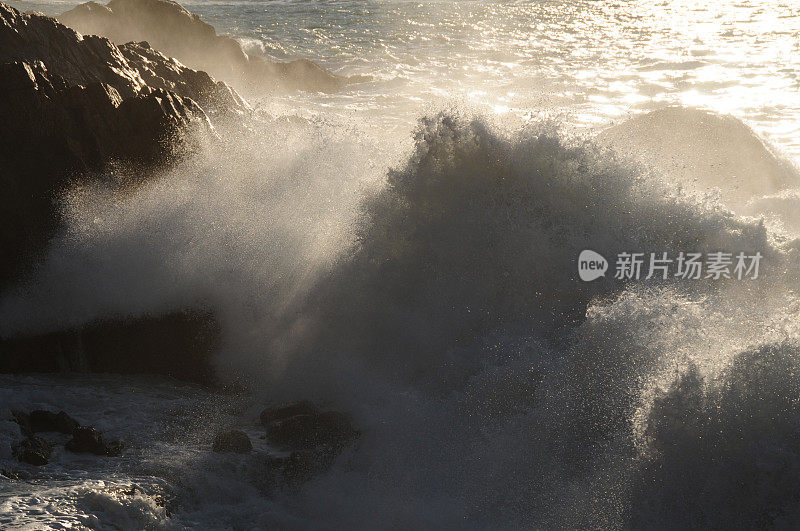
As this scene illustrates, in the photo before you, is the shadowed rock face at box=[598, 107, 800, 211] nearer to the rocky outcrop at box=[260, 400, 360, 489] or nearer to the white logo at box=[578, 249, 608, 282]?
the white logo at box=[578, 249, 608, 282]

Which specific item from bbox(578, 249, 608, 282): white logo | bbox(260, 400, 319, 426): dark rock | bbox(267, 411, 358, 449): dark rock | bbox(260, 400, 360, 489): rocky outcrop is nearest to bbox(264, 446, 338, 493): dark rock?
bbox(260, 400, 360, 489): rocky outcrop

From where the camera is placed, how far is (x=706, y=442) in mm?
5668

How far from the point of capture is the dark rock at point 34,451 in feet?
18.6

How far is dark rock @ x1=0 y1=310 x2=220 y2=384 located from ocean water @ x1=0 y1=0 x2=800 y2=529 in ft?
0.57

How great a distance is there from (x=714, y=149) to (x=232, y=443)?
34.9ft

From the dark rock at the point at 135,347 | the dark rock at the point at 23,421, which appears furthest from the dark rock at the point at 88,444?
the dark rock at the point at 135,347

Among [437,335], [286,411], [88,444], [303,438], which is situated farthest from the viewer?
[437,335]

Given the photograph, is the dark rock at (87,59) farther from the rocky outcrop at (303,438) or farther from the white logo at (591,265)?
the white logo at (591,265)

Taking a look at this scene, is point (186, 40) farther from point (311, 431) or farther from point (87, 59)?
point (311, 431)

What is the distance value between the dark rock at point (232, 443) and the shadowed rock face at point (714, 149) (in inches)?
339

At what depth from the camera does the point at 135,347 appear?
808 centimetres

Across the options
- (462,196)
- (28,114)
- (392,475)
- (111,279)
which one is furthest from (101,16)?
(392,475)

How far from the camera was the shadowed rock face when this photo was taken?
1245cm

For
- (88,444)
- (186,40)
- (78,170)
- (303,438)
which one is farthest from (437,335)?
(186,40)
